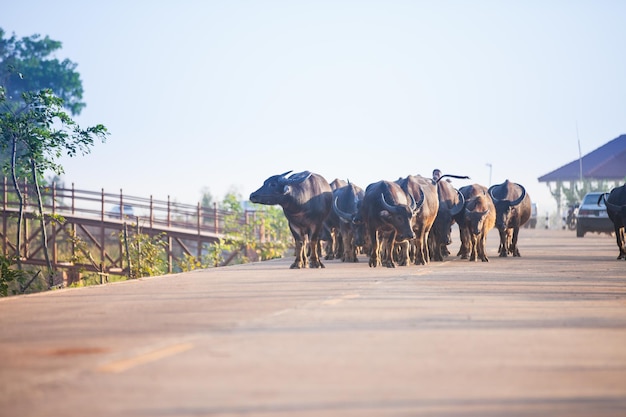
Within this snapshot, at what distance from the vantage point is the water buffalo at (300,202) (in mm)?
Answer: 25594

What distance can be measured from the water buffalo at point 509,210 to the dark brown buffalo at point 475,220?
582 millimetres

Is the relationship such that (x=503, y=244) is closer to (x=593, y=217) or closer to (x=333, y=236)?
(x=333, y=236)

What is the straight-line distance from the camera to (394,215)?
24562 millimetres

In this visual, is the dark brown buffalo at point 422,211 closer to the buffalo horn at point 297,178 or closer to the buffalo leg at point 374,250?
the buffalo leg at point 374,250

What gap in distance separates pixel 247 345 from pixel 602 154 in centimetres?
9101

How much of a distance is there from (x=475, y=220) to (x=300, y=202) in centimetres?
456

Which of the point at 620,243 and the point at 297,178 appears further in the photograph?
the point at 620,243

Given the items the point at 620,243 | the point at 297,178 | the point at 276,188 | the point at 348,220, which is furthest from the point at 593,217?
the point at 276,188

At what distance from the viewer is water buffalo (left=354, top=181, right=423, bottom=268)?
24516 millimetres

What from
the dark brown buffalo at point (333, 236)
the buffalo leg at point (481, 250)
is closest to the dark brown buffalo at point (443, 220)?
the buffalo leg at point (481, 250)

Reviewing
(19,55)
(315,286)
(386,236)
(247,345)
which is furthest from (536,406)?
(19,55)

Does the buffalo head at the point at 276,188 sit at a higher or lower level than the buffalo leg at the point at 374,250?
higher

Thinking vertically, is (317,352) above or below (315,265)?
below

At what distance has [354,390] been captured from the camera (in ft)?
23.7
